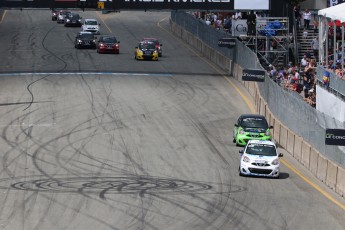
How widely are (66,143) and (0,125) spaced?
5131 millimetres

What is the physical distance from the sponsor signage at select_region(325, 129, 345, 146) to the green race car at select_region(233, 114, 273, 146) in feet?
35.0

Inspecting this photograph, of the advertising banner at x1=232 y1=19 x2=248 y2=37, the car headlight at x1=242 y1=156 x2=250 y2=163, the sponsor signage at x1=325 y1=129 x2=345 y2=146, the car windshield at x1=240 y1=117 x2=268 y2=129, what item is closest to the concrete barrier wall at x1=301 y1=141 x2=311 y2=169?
the car headlight at x1=242 y1=156 x2=250 y2=163

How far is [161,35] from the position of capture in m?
86.7

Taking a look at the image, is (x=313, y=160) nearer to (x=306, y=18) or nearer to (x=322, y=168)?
(x=322, y=168)

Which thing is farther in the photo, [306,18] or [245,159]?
[306,18]

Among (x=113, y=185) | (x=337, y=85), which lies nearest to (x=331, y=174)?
(x=113, y=185)

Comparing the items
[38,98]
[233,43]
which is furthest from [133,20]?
[38,98]

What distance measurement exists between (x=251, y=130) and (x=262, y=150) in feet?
17.8

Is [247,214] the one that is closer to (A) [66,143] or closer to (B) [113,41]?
(A) [66,143]

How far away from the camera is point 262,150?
3866 cm

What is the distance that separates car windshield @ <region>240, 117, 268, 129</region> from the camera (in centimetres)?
4466

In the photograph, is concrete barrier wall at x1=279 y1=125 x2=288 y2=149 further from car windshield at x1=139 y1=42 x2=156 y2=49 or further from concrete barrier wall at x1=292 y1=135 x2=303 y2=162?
car windshield at x1=139 y1=42 x2=156 y2=49

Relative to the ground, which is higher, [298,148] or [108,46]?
[108,46]

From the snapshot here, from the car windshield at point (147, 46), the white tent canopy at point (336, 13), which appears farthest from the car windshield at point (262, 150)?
the car windshield at point (147, 46)
